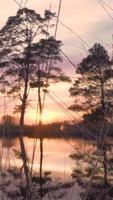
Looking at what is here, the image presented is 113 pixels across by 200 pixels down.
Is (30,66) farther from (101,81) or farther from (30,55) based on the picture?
(101,81)

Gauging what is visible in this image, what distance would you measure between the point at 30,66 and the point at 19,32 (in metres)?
2.59

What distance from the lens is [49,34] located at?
2920 millimetres

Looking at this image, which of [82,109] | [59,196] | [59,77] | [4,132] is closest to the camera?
[4,132]

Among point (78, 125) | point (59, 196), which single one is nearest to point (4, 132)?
point (78, 125)

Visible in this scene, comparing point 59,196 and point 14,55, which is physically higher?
point 14,55

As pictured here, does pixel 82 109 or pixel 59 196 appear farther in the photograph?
pixel 82 109

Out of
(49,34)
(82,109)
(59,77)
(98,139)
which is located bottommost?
(82,109)

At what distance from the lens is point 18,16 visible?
126 ft

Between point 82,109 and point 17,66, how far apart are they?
8.04m

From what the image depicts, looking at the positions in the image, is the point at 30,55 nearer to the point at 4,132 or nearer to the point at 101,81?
the point at 101,81

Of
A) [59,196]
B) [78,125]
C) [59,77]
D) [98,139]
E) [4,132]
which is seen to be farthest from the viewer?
[59,77]

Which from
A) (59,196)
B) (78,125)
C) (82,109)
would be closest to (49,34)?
(78,125)

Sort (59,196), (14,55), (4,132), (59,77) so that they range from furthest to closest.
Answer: (59,77), (14,55), (59,196), (4,132)

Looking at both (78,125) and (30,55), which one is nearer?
(78,125)
